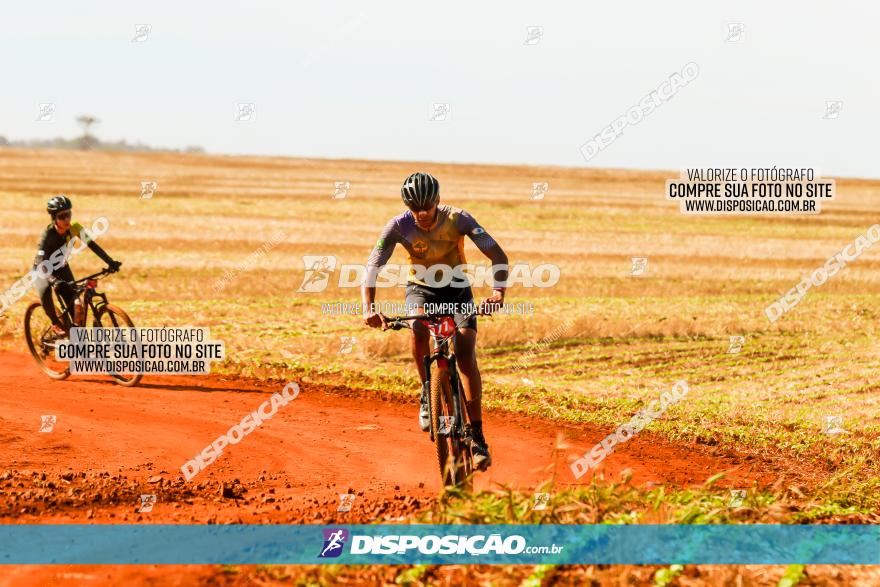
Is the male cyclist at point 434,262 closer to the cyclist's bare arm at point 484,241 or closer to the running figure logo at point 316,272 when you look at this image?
the cyclist's bare arm at point 484,241

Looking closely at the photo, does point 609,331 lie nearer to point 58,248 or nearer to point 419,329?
point 58,248

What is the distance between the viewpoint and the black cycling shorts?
8.77m

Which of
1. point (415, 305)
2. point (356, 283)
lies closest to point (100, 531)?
point (415, 305)

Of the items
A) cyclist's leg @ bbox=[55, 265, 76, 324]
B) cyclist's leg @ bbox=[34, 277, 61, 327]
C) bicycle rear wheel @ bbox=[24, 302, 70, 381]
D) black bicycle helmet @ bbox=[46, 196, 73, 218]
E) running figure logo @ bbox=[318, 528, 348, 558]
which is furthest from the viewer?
bicycle rear wheel @ bbox=[24, 302, 70, 381]

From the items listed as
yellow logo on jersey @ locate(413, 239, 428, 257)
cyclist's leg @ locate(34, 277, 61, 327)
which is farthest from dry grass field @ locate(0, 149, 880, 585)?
cyclist's leg @ locate(34, 277, 61, 327)

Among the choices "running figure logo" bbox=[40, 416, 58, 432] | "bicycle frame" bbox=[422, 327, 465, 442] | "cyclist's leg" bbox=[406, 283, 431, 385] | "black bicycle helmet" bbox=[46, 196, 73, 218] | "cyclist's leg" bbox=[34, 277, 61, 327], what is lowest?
"running figure logo" bbox=[40, 416, 58, 432]

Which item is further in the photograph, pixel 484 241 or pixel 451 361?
pixel 484 241

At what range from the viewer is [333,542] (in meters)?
6.96

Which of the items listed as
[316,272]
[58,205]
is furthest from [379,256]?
[316,272]

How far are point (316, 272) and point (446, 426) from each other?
861 inches

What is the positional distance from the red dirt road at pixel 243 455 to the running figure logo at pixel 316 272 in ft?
39.4

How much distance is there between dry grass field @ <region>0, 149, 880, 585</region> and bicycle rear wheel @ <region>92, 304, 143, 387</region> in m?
1.93

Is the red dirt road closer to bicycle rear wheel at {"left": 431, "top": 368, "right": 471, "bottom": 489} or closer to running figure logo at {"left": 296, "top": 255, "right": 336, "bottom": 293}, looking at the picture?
bicycle rear wheel at {"left": 431, "top": 368, "right": 471, "bottom": 489}

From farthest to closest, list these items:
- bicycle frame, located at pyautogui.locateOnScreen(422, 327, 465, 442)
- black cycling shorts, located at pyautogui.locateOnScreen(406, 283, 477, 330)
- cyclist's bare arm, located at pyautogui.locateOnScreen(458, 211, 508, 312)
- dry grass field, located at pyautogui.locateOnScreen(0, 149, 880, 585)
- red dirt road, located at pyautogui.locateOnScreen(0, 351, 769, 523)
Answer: cyclist's bare arm, located at pyautogui.locateOnScreen(458, 211, 508, 312), black cycling shorts, located at pyautogui.locateOnScreen(406, 283, 477, 330), bicycle frame, located at pyautogui.locateOnScreen(422, 327, 465, 442), red dirt road, located at pyautogui.locateOnScreen(0, 351, 769, 523), dry grass field, located at pyautogui.locateOnScreen(0, 149, 880, 585)
